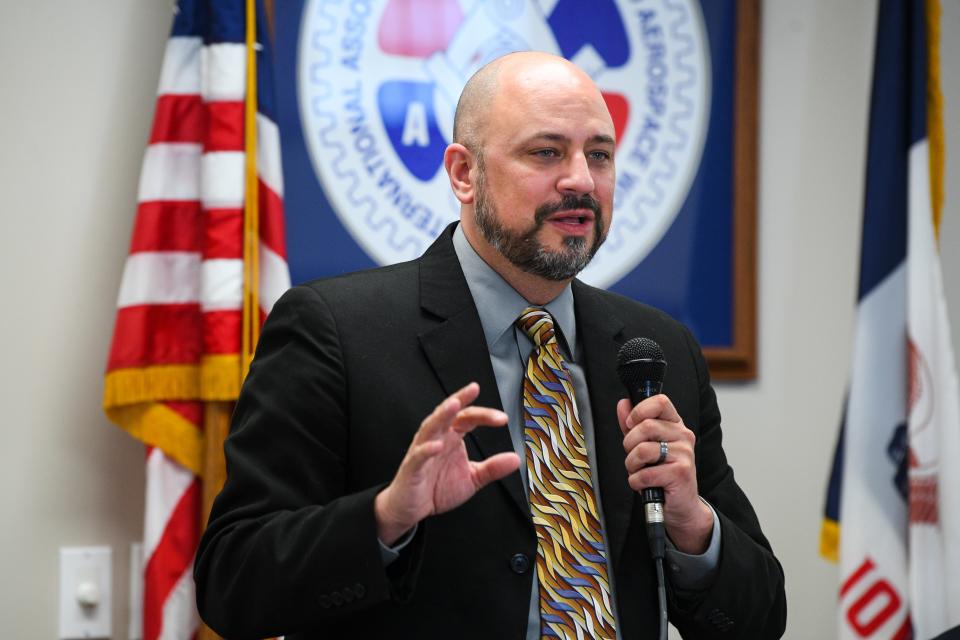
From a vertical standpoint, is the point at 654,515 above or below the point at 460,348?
below

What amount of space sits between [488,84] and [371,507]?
830 millimetres

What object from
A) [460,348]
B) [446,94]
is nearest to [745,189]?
[446,94]

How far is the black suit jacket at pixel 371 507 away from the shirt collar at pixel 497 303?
26 mm

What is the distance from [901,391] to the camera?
304cm

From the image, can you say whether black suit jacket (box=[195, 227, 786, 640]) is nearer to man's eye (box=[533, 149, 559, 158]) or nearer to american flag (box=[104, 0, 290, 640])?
man's eye (box=[533, 149, 559, 158])

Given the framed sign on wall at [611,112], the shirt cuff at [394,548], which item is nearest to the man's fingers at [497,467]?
the shirt cuff at [394,548]

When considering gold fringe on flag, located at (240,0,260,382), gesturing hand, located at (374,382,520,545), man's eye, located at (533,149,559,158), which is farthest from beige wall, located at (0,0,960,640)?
gesturing hand, located at (374,382,520,545)

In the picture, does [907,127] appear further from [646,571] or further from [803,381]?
[646,571]

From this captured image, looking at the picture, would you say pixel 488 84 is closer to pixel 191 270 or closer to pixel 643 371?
pixel 643 371

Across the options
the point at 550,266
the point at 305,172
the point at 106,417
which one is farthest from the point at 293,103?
the point at 550,266

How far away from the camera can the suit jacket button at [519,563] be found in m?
1.56

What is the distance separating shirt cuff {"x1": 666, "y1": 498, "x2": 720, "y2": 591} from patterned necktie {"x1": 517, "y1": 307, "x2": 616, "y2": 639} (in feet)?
0.36

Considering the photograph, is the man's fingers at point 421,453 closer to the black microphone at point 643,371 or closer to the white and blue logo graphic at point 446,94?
the black microphone at point 643,371

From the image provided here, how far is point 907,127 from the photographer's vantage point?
10.2 ft
